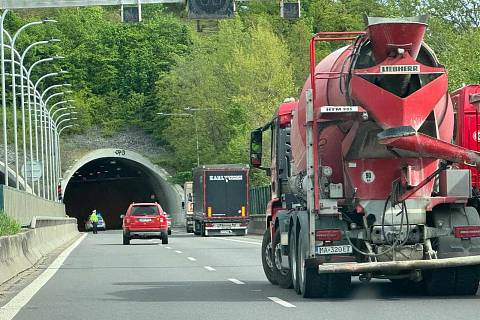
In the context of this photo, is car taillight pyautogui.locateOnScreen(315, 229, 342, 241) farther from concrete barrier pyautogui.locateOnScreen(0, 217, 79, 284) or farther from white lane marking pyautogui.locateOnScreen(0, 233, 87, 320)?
concrete barrier pyautogui.locateOnScreen(0, 217, 79, 284)

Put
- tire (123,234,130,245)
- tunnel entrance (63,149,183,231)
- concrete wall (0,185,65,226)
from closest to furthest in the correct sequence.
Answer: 1. concrete wall (0,185,65,226)
2. tire (123,234,130,245)
3. tunnel entrance (63,149,183,231)

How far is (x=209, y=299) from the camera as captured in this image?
18.5 metres

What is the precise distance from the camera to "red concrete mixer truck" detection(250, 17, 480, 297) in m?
17.0

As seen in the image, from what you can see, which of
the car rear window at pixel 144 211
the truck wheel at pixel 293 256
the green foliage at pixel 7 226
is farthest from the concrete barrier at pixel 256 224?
the truck wheel at pixel 293 256

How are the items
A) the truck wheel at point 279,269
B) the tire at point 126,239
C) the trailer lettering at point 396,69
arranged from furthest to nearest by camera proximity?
the tire at point 126,239, the truck wheel at point 279,269, the trailer lettering at point 396,69

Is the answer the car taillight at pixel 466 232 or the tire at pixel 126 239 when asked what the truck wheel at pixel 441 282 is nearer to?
the car taillight at pixel 466 232

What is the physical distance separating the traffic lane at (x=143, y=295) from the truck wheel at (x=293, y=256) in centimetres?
55

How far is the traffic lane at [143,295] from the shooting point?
53.8ft

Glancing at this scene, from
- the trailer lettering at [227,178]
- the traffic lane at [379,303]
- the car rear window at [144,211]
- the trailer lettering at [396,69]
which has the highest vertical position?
the trailer lettering at [227,178]

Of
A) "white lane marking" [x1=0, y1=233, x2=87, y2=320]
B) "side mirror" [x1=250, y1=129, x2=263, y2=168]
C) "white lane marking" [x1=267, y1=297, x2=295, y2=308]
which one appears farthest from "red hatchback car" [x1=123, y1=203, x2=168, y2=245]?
"white lane marking" [x1=267, y1=297, x2=295, y2=308]

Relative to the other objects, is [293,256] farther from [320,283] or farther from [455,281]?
[455,281]

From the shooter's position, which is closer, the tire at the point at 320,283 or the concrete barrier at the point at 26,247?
the tire at the point at 320,283

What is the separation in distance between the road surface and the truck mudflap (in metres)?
0.48

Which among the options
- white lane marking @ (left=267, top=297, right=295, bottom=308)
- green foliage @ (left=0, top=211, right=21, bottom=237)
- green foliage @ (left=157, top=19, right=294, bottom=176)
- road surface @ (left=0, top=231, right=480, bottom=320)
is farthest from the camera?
green foliage @ (left=157, top=19, right=294, bottom=176)
